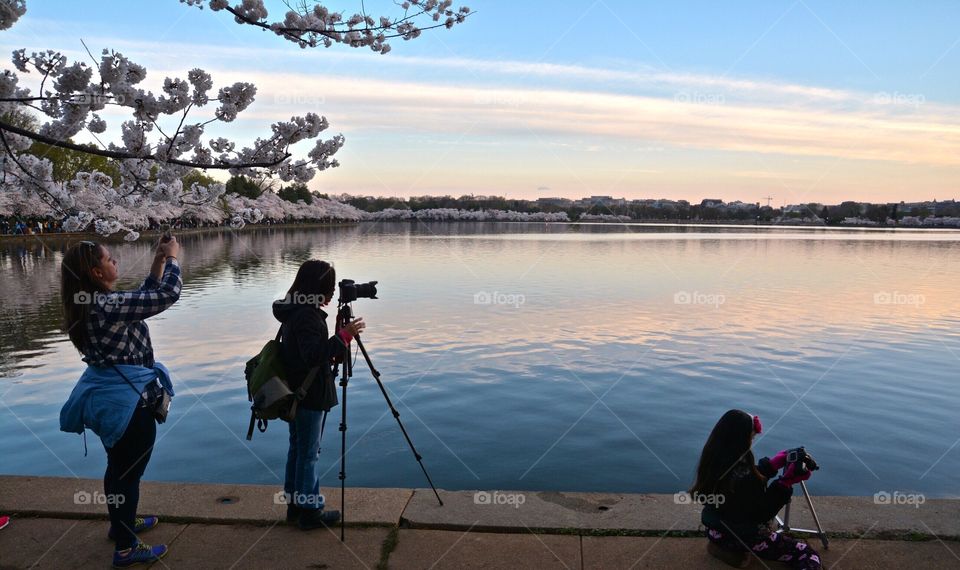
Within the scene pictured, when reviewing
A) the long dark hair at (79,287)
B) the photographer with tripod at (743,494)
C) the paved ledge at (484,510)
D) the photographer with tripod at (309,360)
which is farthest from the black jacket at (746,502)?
the long dark hair at (79,287)

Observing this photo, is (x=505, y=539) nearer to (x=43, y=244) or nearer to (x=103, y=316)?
(x=103, y=316)

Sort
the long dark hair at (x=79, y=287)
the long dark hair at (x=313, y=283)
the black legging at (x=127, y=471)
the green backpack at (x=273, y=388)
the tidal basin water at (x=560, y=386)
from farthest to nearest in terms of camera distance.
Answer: the tidal basin water at (x=560, y=386), the long dark hair at (x=313, y=283), the green backpack at (x=273, y=388), the black legging at (x=127, y=471), the long dark hair at (x=79, y=287)

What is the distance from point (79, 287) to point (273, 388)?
1.21m

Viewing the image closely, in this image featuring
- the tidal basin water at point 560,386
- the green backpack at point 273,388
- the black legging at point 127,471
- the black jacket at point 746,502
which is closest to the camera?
the black legging at point 127,471

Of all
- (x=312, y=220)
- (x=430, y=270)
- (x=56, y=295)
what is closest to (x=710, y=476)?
(x=56, y=295)

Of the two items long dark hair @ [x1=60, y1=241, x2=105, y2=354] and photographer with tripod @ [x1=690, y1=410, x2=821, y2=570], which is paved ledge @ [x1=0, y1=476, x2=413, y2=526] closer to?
long dark hair @ [x1=60, y1=241, x2=105, y2=354]

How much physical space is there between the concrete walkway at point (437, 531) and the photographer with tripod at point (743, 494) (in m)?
0.12

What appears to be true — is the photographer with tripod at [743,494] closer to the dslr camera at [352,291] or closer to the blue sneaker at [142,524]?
the dslr camera at [352,291]

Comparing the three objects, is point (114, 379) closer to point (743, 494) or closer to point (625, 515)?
point (625, 515)

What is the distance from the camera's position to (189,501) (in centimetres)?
490

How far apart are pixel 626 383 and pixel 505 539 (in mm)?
7304

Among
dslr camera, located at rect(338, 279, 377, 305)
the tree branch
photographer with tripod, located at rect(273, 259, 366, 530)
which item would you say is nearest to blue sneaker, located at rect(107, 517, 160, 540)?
photographer with tripod, located at rect(273, 259, 366, 530)

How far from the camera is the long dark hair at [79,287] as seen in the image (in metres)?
3.89

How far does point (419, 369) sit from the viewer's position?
39.7 ft
